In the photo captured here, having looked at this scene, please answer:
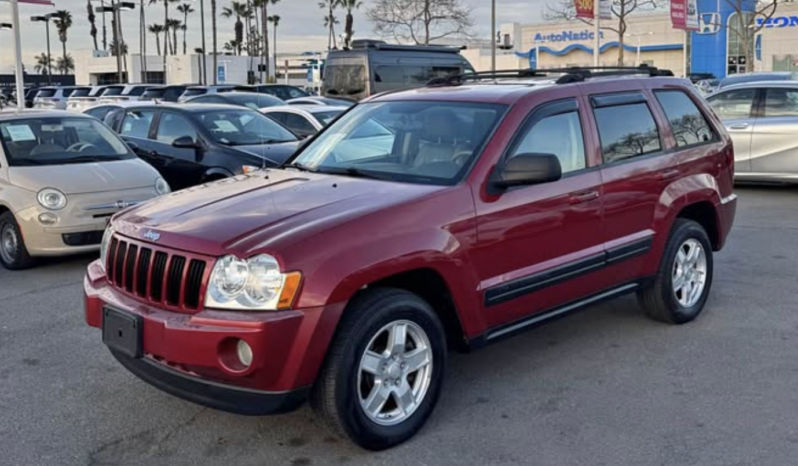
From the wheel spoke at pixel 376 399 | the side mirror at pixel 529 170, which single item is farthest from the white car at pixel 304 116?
the wheel spoke at pixel 376 399

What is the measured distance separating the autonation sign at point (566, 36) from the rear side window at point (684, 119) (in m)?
61.3

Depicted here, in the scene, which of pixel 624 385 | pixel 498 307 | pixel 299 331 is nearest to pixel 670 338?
pixel 624 385

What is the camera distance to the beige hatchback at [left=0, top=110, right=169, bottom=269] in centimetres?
798

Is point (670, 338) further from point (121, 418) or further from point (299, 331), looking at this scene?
point (121, 418)

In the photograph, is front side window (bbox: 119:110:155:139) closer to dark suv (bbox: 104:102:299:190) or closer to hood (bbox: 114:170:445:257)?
dark suv (bbox: 104:102:299:190)

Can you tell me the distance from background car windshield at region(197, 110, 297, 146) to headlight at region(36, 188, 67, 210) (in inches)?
109

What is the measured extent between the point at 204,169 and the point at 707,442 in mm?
7624

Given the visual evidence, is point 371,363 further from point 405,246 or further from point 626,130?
point 626,130

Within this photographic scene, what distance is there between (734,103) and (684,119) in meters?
7.65

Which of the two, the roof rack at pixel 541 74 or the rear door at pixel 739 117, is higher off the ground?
the roof rack at pixel 541 74

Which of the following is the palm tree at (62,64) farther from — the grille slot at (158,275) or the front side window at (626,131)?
the grille slot at (158,275)

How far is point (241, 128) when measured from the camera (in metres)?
11.0

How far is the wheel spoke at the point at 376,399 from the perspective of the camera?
4004 mm

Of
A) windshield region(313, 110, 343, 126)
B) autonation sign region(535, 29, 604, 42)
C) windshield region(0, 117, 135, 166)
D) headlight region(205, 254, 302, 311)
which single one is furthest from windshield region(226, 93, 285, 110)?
autonation sign region(535, 29, 604, 42)
